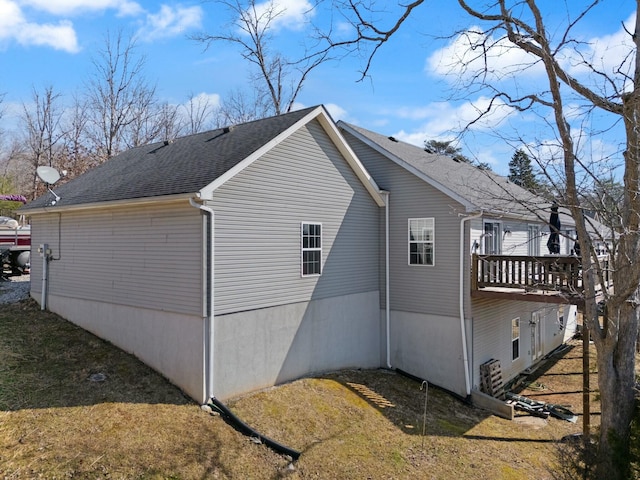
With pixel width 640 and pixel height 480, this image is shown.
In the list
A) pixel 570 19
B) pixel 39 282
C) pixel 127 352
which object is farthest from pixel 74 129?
pixel 570 19

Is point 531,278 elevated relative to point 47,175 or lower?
lower

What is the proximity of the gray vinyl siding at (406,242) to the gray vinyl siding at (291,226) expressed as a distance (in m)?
0.71

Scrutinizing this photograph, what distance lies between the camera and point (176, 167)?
11.1 m

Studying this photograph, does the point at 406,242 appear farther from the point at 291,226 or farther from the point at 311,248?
the point at 291,226

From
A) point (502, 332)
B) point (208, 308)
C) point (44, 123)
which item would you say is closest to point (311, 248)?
point (208, 308)

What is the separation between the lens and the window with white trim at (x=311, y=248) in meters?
11.5

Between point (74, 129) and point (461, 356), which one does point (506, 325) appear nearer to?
point (461, 356)

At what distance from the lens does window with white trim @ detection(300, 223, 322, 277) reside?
11.5 meters

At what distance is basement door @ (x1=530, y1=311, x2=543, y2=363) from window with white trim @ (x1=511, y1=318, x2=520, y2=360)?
5.14ft

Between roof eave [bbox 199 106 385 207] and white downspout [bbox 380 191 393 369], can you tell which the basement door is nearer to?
white downspout [bbox 380 191 393 369]

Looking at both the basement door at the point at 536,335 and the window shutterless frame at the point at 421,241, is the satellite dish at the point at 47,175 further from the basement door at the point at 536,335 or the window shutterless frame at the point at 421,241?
the basement door at the point at 536,335

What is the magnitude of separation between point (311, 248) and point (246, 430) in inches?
197

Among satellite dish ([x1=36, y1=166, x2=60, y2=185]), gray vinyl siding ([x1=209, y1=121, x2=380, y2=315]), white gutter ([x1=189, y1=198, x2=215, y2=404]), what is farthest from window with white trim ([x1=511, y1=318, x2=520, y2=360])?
satellite dish ([x1=36, y1=166, x2=60, y2=185])

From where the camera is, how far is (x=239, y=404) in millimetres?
9164
